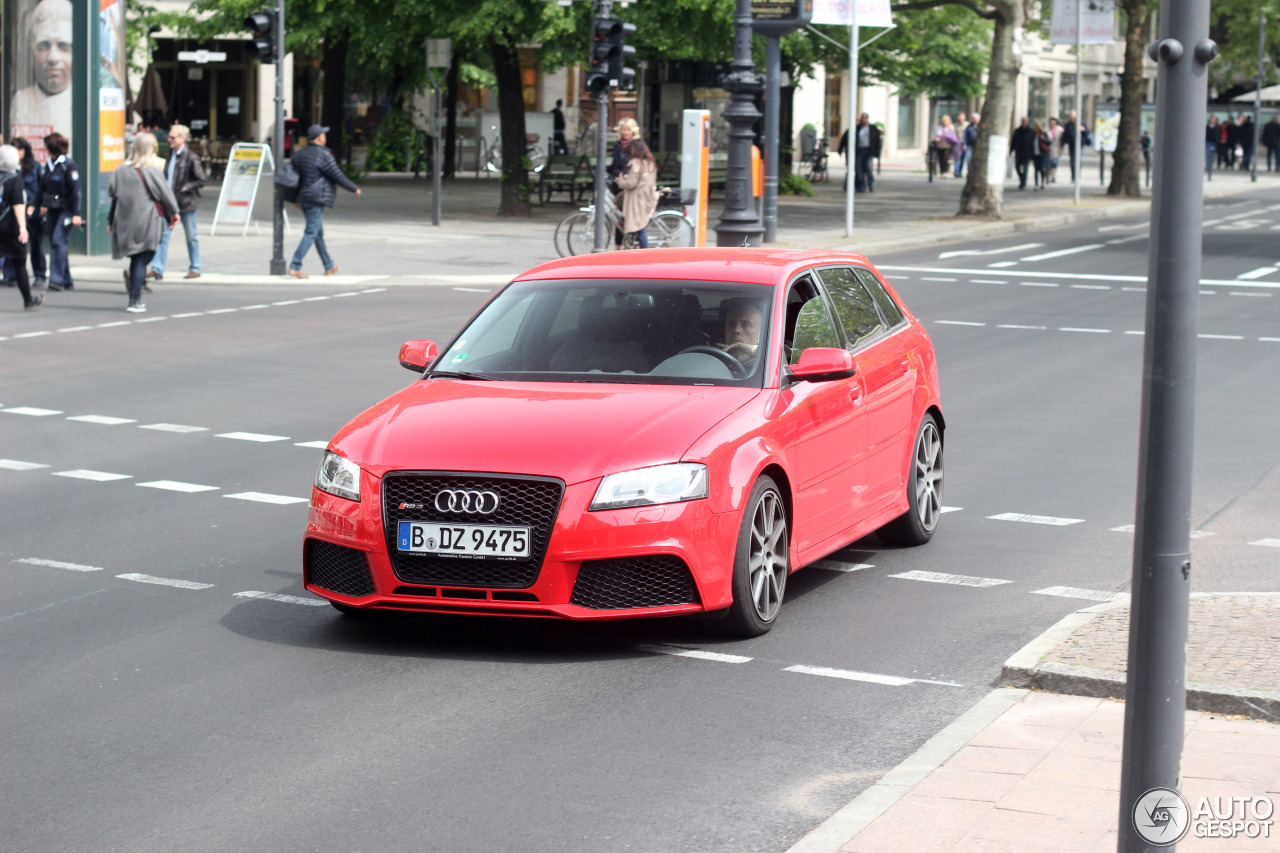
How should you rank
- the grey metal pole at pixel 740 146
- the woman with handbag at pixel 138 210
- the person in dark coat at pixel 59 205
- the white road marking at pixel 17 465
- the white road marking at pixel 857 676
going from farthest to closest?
the grey metal pole at pixel 740 146
the person in dark coat at pixel 59 205
the woman with handbag at pixel 138 210
the white road marking at pixel 17 465
the white road marking at pixel 857 676

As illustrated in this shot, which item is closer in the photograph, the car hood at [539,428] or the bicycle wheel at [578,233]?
the car hood at [539,428]

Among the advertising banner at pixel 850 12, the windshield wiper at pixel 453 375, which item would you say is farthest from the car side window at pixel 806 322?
the advertising banner at pixel 850 12

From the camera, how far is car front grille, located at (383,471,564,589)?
6.31 m

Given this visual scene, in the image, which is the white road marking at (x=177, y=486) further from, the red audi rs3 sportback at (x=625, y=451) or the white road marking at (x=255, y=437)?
the red audi rs3 sportback at (x=625, y=451)

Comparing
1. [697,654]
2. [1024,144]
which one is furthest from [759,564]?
[1024,144]

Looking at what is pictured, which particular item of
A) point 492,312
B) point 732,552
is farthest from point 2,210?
point 732,552

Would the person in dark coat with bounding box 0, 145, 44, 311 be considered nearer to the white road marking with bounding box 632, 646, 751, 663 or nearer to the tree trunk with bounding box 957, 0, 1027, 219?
the white road marking with bounding box 632, 646, 751, 663

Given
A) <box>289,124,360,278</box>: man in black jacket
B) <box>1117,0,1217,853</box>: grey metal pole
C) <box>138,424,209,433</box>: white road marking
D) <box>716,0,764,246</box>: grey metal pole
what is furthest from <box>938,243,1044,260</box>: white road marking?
<box>1117,0,1217,853</box>: grey metal pole

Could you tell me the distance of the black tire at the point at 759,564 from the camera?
6.62 m

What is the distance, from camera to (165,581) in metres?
7.75

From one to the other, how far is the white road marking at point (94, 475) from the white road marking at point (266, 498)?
0.88 metres

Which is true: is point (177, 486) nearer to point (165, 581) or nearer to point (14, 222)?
point (165, 581)

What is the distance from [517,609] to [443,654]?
40 centimetres

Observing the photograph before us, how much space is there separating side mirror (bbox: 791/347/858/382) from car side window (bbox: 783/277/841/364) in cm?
23
